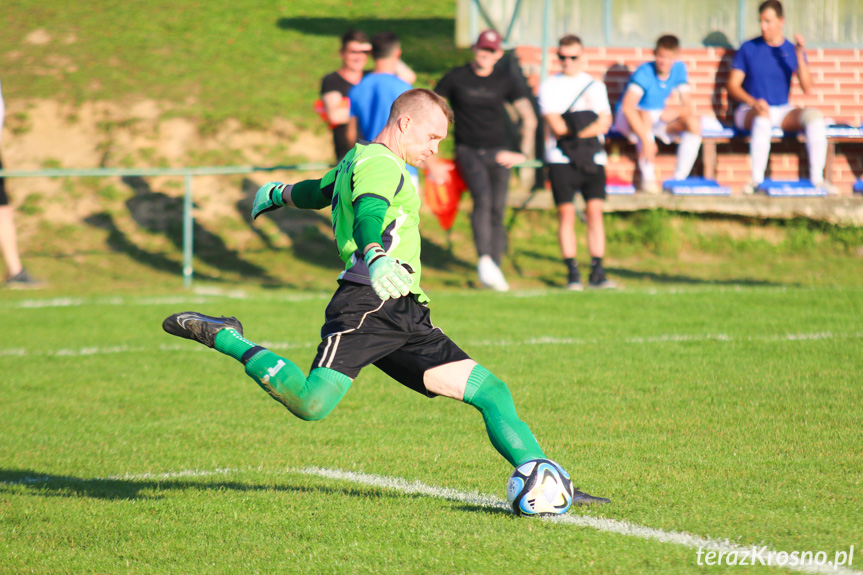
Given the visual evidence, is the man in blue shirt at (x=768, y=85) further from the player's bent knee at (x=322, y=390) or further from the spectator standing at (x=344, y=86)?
the player's bent knee at (x=322, y=390)

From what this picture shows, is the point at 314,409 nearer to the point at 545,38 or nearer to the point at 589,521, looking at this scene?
the point at 589,521

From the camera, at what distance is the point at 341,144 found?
10.8m

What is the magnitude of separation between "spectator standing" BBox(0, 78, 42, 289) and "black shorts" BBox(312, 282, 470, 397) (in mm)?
8078

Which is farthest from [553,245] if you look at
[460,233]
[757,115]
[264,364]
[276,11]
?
[276,11]

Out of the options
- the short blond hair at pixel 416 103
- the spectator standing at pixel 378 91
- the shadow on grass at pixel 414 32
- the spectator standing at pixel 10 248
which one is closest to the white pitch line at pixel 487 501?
the short blond hair at pixel 416 103

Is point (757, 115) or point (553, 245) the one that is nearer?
point (757, 115)

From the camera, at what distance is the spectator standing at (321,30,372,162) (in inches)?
421

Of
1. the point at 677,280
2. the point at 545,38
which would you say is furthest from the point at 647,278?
the point at 545,38

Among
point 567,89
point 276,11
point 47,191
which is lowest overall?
point 47,191

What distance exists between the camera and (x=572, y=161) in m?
10.7

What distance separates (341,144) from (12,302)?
3880 millimetres

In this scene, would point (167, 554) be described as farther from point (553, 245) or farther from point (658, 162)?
point (658, 162)

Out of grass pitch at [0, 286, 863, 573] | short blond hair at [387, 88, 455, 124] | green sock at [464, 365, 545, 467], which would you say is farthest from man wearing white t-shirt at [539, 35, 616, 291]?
green sock at [464, 365, 545, 467]

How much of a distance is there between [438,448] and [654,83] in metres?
8.68
